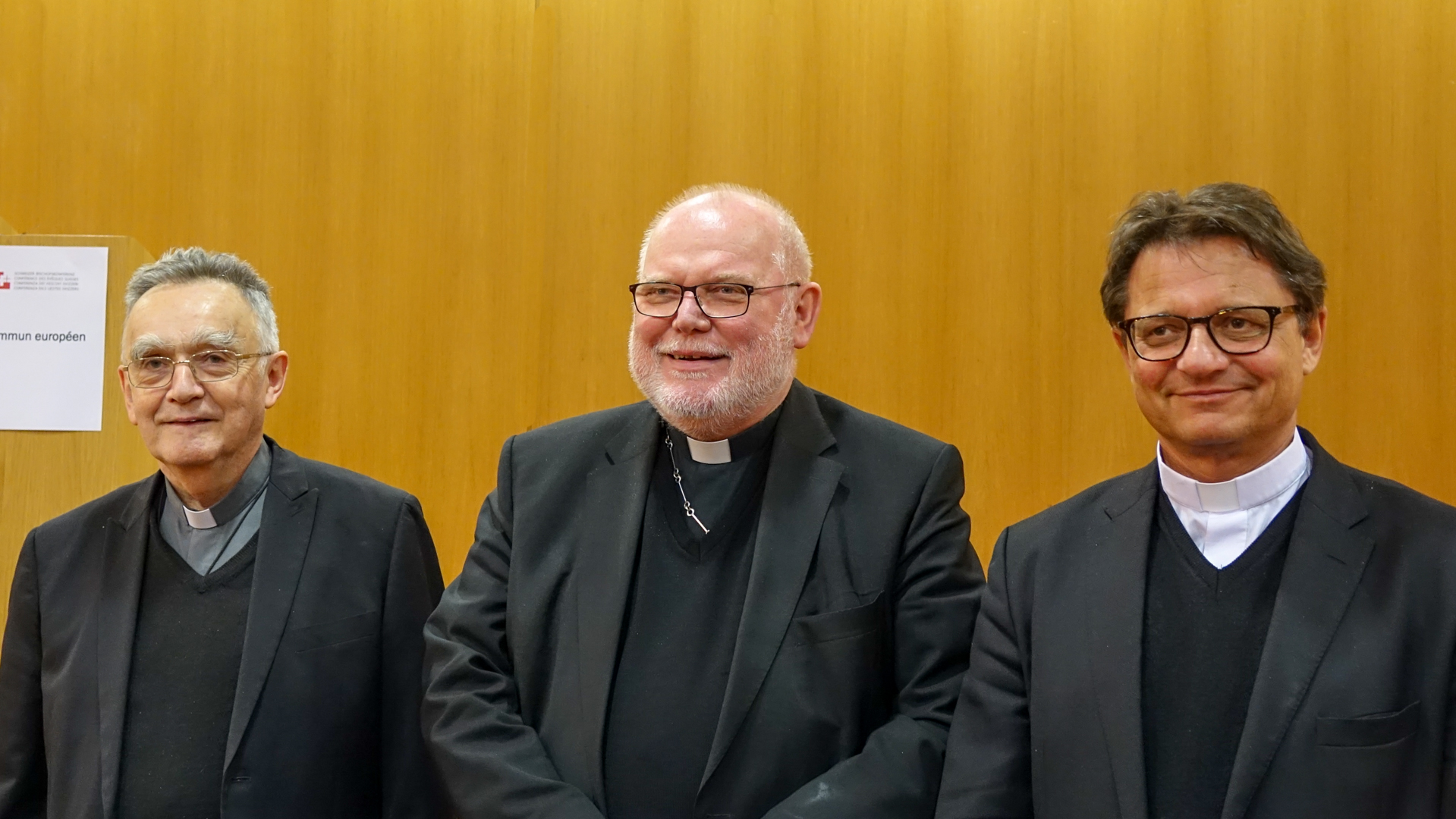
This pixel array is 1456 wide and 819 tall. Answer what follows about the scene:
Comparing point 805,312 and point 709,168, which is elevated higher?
point 709,168

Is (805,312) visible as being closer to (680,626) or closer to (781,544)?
(781,544)

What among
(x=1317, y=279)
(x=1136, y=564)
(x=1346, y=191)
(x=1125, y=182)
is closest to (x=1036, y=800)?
(x=1136, y=564)

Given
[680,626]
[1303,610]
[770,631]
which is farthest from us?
[680,626]

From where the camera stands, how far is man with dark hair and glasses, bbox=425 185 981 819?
2.15 meters

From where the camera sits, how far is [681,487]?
8.20ft

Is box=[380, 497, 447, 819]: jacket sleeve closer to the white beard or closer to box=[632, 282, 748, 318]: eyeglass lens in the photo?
the white beard

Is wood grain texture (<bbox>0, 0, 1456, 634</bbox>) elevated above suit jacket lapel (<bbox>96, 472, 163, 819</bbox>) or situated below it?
above

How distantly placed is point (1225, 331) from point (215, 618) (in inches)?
81.6

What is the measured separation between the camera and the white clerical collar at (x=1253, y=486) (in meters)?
1.98

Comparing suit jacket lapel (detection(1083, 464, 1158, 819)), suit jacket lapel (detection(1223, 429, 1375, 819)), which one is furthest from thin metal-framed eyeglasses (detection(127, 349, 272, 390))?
suit jacket lapel (detection(1223, 429, 1375, 819))

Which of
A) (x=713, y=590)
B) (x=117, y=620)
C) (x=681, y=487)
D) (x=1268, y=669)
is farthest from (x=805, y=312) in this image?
(x=117, y=620)

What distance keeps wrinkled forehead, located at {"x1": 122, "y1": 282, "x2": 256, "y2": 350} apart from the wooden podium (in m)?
1.16

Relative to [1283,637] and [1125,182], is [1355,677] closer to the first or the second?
[1283,637]

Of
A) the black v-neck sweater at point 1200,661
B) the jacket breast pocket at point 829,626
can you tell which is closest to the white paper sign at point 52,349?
the jacket breast pocket at point 829,626
